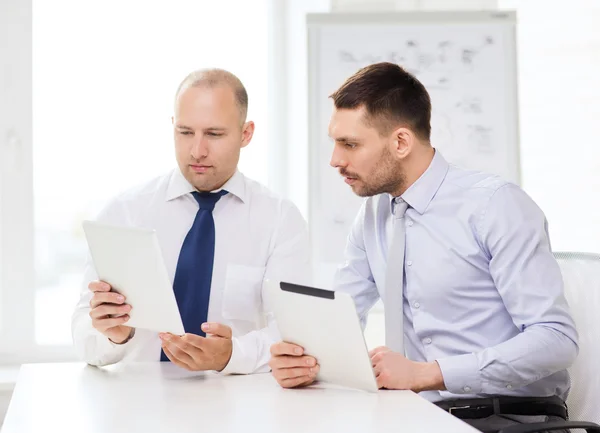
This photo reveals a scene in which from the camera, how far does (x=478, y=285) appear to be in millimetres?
1870

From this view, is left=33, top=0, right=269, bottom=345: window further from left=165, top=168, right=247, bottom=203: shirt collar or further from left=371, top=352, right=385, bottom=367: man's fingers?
left=371, top=352, right=385, bottom=367: man's fingers

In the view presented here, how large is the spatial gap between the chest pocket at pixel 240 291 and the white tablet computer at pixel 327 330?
0.57m

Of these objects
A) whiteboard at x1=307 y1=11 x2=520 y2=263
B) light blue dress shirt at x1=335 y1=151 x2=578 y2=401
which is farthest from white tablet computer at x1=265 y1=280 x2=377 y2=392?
Result: whiteboard at x1=307 y1=11 x2=520 y2=263

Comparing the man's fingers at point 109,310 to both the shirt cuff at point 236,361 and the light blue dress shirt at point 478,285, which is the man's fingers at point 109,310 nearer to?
the shirt cuff at point 236,361

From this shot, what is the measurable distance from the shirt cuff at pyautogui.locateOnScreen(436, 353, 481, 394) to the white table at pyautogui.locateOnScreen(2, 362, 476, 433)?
14 centimetres

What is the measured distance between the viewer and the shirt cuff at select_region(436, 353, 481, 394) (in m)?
1.70

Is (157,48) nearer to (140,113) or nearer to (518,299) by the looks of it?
(140,113)

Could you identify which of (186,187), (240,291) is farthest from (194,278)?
(186,187)

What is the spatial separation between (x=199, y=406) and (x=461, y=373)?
596 mm

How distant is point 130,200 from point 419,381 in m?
1.07

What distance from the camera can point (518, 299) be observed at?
1.75 m

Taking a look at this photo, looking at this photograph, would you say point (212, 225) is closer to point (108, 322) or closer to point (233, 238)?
point (233, 238)

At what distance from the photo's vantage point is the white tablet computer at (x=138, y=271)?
1.61 meters

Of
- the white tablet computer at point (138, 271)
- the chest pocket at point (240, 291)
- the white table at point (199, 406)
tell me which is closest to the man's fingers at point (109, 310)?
the white tablet computer at point (138, 271)
